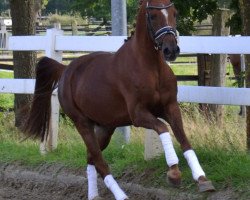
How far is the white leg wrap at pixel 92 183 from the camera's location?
22.2ft

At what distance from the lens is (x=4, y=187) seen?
26.1 feet

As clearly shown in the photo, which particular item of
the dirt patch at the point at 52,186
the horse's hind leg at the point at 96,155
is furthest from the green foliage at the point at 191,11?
the horse's hind leg at the point at 96,155

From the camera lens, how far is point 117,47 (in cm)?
791

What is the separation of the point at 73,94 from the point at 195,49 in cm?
147

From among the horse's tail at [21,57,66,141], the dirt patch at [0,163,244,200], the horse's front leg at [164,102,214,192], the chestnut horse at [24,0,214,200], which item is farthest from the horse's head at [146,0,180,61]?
the horse's tail at [21,57,66,141]

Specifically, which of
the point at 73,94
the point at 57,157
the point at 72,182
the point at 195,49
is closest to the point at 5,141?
the point at 57,157

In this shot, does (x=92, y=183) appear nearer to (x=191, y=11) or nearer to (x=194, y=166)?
(x=194, y=166)

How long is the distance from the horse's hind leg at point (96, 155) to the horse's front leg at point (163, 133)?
771 mm

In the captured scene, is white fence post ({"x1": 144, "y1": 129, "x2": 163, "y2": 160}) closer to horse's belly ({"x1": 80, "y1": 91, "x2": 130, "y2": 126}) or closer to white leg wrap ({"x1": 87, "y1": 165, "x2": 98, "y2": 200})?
white leg wrap ({"x1": 87, "y1": 165, "x2": 98, "y2": 200})

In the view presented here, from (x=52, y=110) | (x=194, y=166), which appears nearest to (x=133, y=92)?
(x=194, y=166)

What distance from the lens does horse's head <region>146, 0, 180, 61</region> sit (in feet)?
17.7

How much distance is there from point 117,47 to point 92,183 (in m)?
1.93

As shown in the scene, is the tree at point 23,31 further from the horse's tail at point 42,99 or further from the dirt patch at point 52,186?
the horse's tail at point 42,99

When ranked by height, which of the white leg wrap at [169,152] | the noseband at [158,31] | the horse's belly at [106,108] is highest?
the noseband at [158,31]
